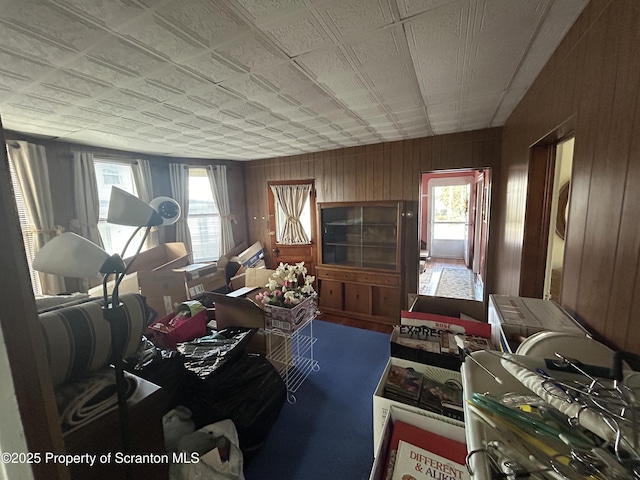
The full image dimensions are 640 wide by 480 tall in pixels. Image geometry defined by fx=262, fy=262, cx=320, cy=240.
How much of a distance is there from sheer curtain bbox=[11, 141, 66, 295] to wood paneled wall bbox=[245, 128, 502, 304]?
243 centimetres

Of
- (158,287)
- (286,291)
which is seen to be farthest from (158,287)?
(286,291)

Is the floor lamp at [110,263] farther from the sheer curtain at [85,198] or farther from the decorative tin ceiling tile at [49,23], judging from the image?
the sheer curtain at [85,198]

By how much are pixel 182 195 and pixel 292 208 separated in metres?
1.52

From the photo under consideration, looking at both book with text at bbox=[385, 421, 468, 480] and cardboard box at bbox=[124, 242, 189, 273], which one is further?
cardboard box at bbox=[124, 242, 189, 273]

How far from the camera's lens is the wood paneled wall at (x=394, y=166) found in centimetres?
286

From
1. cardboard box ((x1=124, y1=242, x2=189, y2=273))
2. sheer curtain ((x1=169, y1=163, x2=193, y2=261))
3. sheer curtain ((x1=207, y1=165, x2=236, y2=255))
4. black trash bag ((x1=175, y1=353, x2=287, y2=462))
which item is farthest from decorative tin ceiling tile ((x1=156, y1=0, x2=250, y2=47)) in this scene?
sheer curtain ((x1=207, y1=165, x2=236, y2=255))

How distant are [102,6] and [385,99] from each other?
1573mm

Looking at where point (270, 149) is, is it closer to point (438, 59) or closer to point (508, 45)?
point (438, 59)

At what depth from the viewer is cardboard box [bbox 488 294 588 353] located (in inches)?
36.9

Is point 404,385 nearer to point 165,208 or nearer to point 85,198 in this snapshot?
point 165,208

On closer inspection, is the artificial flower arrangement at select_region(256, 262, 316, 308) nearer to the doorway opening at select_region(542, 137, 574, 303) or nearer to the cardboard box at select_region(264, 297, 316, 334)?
the cardboard box at select_region(264, 297, 316, 334)

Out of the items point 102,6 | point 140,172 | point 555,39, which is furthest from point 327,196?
point 102,6

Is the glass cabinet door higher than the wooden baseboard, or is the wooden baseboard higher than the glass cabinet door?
the glass cabinet door

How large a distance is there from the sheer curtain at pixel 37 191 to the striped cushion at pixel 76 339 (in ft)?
8.03
